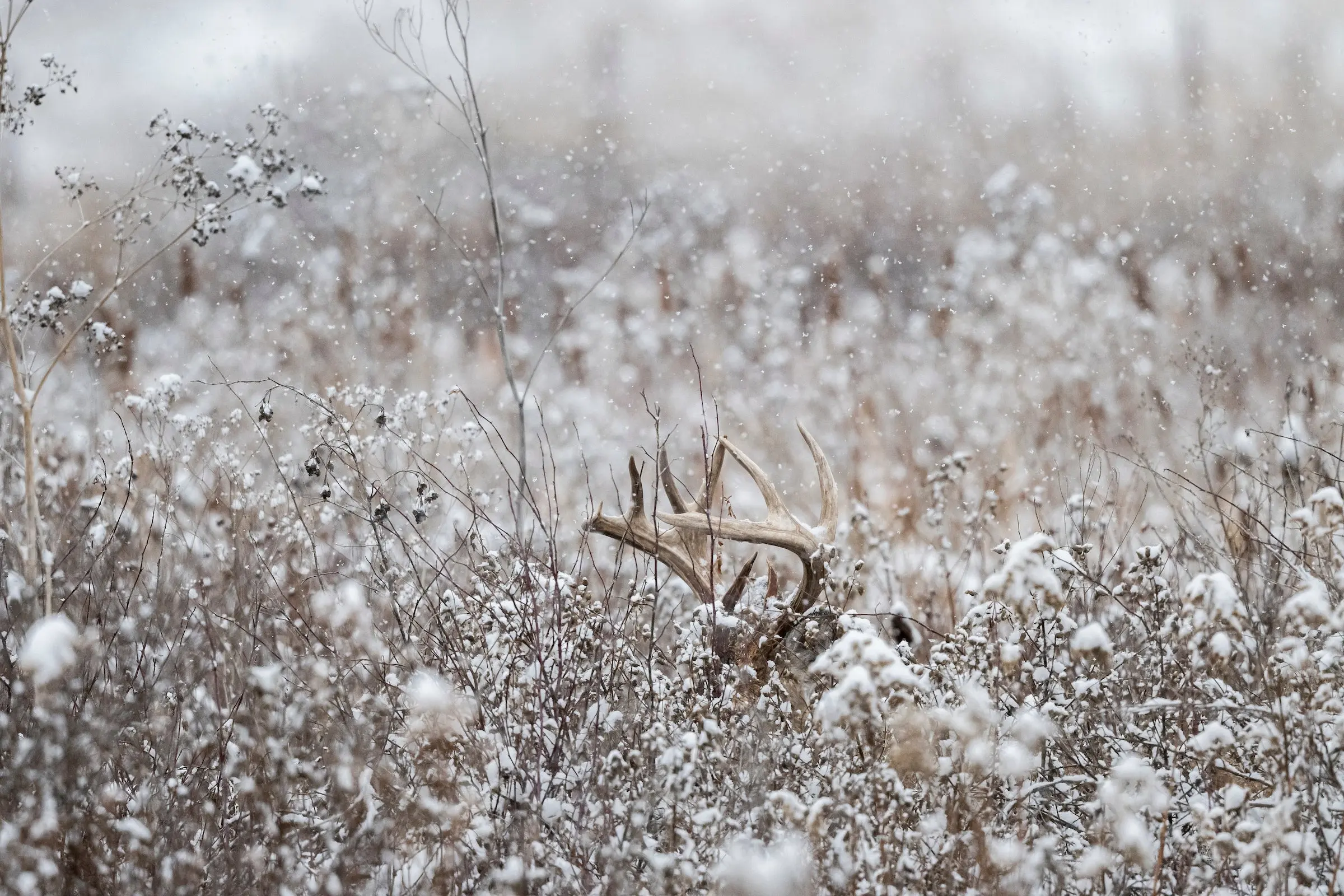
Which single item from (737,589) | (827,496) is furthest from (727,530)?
(827,496)

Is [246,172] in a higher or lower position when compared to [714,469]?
higher

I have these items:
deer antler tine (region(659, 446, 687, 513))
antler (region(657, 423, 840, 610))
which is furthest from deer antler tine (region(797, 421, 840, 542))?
deer antler tine (region(659, 446, 687, 513))

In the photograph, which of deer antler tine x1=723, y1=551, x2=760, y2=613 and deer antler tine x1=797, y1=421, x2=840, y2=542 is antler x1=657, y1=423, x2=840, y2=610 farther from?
deer antler tine x1=723, y1=551, x2=760, y2=613

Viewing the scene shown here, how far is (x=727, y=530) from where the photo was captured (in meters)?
4.16

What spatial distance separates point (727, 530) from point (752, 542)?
0.16 metres

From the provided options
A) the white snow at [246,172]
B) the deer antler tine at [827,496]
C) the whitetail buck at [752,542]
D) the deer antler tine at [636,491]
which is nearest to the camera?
the whitetail buck at [752,542]

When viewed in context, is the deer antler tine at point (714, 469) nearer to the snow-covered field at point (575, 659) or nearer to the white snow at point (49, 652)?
the snow-covered field at point (575, 659)

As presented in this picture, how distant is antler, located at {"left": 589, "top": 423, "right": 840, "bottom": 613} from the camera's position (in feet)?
13.3

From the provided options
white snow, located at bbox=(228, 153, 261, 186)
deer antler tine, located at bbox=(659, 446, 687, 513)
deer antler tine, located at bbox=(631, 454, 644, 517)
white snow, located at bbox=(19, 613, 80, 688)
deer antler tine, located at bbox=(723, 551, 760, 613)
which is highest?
white snow, located at bbox=(228, 153, 261, 186)

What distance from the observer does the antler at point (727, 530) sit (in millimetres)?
4059

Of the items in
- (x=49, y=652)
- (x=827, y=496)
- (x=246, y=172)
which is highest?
(x=246, y=172)

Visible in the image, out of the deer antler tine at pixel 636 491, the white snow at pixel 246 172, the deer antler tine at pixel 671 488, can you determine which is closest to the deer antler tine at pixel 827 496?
the deer antler tine at pixel 671 488

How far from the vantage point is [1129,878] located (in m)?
2.62

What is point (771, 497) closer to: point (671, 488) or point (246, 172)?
point (671, 488)
